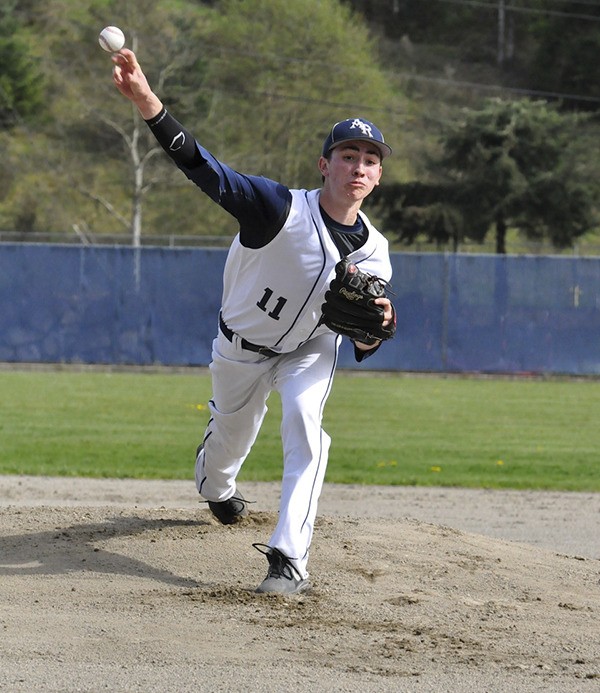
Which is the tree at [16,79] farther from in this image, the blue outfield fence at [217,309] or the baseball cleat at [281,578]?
the baseball cleat at [281,578]

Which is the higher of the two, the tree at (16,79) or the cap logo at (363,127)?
the tree at (16,79)

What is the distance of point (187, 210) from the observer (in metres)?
37.6

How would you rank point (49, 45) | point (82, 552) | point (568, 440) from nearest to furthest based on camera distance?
point (82, 552) → point (568, 440) → point (49, 45)

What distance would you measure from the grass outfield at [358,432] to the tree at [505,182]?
1769cm

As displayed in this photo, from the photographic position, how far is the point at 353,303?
4.59 meters

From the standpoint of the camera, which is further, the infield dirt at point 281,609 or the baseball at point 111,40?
the baseball at point 111,40

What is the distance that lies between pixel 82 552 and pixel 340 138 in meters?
2.16

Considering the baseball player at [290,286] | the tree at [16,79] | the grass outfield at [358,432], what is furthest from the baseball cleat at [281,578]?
the tree at [16,79]

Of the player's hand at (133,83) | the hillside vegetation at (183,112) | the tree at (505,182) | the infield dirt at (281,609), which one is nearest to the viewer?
the infield dirt at (281,609)

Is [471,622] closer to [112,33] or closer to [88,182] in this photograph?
[112,33]

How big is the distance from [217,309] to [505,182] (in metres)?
17.5

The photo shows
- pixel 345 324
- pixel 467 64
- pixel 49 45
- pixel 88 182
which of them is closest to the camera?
pixel 345 324

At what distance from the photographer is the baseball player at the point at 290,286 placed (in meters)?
4.51

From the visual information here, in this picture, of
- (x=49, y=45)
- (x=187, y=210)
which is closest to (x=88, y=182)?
(x=187, y=210)
